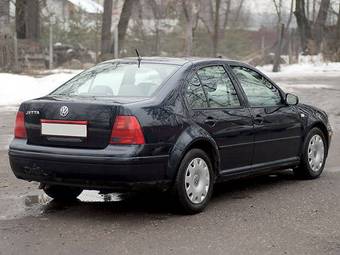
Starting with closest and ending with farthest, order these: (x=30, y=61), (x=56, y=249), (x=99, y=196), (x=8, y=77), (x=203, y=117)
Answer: (x=56, y=249), (x=203, y=117), (x=99, y=196), (x=8, y=77), (x=30, y=61)

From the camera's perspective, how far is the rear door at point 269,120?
7.22 meters

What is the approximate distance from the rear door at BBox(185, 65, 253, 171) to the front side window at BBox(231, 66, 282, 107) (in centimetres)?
24

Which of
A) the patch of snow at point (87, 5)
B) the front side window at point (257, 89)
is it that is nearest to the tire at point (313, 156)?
the front side window at point (257, 89)

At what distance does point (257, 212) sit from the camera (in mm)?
6465

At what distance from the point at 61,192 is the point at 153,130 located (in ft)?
4.86

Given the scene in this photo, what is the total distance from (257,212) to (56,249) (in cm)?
212

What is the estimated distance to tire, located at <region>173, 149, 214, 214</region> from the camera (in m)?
6.15

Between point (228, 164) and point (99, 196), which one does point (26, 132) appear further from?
point (228, 164)

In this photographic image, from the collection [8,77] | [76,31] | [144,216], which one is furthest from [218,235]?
[76,31]

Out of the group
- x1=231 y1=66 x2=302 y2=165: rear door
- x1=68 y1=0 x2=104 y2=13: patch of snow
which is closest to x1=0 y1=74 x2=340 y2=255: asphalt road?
x1=231 y1=66 x2=302 y2=165: rear door

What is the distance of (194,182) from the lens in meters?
6.34

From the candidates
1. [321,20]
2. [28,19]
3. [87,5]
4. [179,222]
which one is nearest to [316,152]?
[179,222]

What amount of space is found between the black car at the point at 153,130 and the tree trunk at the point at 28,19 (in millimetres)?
26075

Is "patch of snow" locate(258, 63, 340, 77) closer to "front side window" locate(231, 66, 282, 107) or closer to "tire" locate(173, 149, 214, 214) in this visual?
"front side window" locate(231, 66, 282, 107)
